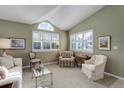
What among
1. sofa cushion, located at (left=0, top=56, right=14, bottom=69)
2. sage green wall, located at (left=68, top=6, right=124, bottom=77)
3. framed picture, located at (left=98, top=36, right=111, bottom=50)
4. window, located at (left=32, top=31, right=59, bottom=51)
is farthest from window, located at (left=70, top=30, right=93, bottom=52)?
sofa cushion, located at (left=0, top=56, right=14, bottom=69)

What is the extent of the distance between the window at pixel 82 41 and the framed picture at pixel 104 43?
665 millimetres

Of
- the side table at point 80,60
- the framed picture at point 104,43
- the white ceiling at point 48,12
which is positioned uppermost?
the white ceiling at point 48,12

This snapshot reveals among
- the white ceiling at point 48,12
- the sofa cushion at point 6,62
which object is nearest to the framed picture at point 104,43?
the white ceiling at point 48,12

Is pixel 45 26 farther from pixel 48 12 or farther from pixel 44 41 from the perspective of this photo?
pixel 48 12

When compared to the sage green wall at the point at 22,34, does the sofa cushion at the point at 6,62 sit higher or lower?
lower

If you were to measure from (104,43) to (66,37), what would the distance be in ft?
10.5

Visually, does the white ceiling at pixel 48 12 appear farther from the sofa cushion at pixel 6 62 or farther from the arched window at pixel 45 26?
the sofa cushion at pixel 6 62

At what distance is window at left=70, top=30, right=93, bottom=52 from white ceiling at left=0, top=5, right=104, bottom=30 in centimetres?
76

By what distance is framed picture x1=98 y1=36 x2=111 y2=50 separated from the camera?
4.22 metres

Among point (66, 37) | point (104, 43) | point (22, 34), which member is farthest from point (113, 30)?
point (22, 34)

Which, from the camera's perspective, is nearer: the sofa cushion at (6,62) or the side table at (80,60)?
the sofa cushion at (6,62)

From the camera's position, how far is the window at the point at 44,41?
5910mm
